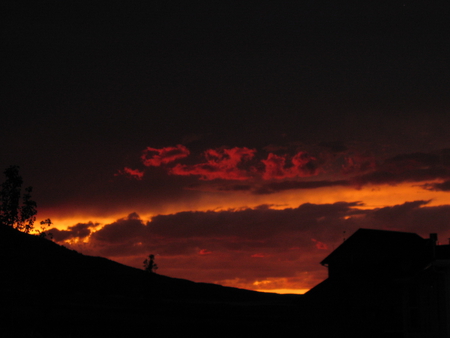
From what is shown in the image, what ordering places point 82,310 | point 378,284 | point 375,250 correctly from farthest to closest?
point 82,310
point 375,250
point 378,284

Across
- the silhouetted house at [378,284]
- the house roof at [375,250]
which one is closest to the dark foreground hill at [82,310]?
the silhouetted house at [378,284]

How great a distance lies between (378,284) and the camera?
35094mm

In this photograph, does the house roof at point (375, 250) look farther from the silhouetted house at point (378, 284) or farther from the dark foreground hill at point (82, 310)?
the dark foreground hill at point (82, 310)

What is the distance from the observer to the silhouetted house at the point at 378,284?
29008 millimetres

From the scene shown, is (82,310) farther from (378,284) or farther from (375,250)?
(378,284)

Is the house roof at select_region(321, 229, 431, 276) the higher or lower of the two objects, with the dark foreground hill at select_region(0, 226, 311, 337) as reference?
higher

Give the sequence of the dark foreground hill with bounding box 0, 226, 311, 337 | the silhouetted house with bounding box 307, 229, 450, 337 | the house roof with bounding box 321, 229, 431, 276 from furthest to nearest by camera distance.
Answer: the dark foreground hill with bounding box 0, 226, 311, 337
the house roof with bounding box 321, 229, 431, 276
the silhouetted house with bounding box 307, 229, 450, 337

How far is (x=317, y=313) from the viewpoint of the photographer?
38219mm

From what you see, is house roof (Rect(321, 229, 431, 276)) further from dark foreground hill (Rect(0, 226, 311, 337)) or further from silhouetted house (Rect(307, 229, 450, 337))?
dark foreground hill (Rect(0, 226, 311, 337))

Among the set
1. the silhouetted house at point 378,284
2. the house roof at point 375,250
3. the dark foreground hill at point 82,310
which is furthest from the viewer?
the dark foreground hill at point 82,310

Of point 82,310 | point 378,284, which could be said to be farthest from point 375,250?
point 82,310

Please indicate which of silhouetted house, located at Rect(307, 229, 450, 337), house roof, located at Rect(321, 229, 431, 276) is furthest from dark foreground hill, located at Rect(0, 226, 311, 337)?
house roof, located at Rect(321, 229, 431, 276)

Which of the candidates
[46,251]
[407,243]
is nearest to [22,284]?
Result: [46,251]

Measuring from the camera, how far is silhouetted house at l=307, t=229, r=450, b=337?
29.0m
